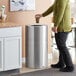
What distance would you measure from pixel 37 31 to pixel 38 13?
661 mm

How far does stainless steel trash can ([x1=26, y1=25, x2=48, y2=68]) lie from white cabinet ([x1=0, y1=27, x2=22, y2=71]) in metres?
0.46

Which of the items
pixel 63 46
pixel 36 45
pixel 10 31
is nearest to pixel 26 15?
pixel 36 45

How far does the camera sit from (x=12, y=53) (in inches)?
171

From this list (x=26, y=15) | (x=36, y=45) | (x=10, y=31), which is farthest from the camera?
(x=26, y=15)

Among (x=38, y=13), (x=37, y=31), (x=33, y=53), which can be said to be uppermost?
(x=38, y=13)

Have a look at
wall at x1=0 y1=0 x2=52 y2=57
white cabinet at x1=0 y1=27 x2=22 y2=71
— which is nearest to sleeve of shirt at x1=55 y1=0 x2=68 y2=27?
white cabinet at x1=0 y1=27 x2=22 y2=71

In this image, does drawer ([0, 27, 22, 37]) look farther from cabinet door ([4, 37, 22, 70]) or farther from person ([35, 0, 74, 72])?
person ([35, 0, 74, 72])

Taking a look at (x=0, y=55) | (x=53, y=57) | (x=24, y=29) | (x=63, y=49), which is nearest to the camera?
(x=0, y=55)

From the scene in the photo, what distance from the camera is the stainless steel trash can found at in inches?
188

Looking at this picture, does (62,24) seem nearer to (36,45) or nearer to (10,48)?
(36,45)

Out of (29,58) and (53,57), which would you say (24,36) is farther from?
(53,57)

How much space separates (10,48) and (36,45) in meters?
0.66

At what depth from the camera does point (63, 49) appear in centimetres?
448

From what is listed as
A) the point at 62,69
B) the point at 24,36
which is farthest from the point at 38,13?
the point at 62,69
